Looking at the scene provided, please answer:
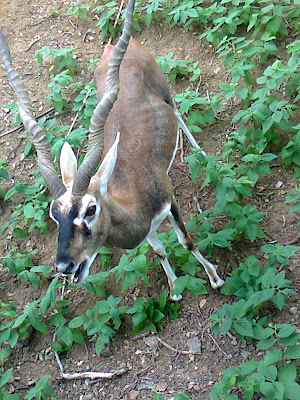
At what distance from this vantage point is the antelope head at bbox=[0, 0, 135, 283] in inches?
123

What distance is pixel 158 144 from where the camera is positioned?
4.34 meters

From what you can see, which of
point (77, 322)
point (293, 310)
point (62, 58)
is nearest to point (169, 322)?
point (77, 322)

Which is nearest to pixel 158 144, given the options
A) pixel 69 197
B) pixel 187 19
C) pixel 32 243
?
pixel 69 197

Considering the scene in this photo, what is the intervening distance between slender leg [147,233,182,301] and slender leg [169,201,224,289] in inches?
7.3

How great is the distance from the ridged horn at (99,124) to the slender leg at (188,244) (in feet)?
3.59

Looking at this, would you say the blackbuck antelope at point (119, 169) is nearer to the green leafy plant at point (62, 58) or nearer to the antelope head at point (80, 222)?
the antelope head at point (80, 222)

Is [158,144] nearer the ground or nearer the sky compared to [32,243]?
nearer the sky

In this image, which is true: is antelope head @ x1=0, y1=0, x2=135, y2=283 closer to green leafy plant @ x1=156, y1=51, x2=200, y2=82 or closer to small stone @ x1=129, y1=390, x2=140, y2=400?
small stone @ x1=129, y1=390, x2=140, y2=400

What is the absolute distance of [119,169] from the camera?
3951mm

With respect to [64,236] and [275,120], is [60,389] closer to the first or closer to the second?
[64,236]

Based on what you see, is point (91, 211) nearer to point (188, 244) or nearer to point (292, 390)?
point (188, 244)

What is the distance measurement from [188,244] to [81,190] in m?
1.44

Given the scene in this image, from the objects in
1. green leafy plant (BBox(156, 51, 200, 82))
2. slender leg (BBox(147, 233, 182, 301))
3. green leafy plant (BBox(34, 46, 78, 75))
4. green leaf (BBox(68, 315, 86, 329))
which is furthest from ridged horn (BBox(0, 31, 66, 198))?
green leafy plant (BBox(34, 46, 78, 75))

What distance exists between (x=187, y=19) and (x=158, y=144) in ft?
9.14
